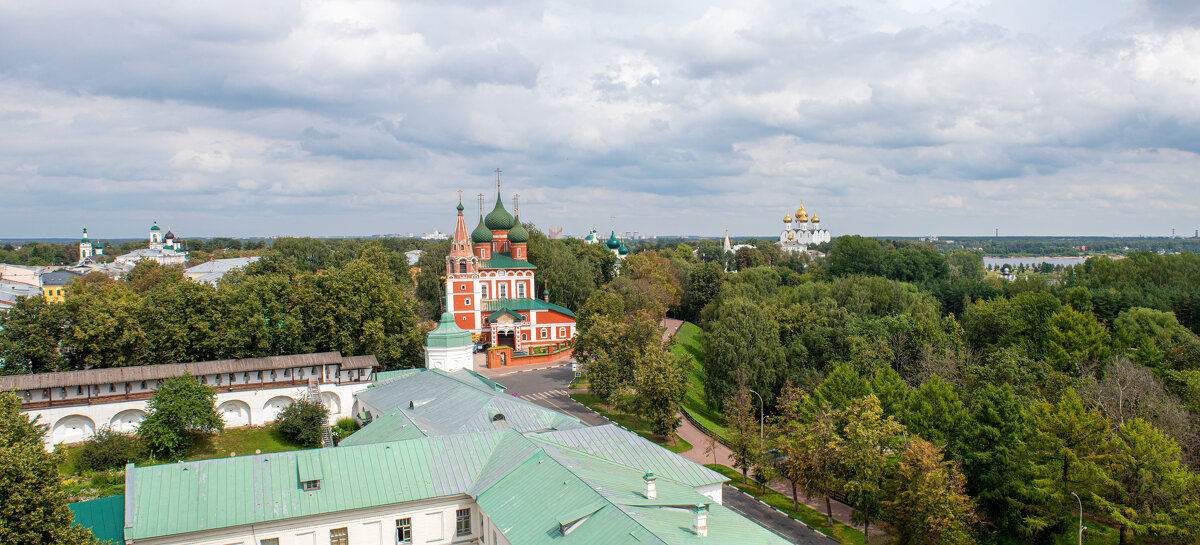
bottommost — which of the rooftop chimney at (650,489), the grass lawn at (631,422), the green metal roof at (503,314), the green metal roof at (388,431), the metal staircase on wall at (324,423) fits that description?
the grass lawn at (631,422)

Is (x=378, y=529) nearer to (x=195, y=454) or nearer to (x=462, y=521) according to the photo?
(x=462, y=521)

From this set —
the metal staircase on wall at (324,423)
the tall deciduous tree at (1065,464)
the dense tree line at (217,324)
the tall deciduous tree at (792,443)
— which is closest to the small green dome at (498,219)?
the dense tree line at (217,324)

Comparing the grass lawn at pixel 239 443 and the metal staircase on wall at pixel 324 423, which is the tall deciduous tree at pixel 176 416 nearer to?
the grass lawn at pixel 239 443

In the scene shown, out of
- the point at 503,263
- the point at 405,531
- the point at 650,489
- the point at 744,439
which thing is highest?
the point at 503,263

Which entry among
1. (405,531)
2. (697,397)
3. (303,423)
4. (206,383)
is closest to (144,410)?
(206,383)

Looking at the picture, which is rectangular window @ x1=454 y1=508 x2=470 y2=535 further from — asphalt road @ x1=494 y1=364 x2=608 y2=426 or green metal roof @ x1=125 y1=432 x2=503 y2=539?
asphalt road @ x1=494 y1=364 x2=608 y2=426

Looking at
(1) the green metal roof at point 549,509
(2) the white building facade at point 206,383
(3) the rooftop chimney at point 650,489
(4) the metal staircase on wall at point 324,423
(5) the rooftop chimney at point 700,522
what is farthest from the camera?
(4) the metal staircase on wall at point 324,423

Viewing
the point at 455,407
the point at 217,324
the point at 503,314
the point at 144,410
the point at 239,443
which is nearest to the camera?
the point at 455,407

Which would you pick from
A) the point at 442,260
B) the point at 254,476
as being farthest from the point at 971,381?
the point at 442,260
